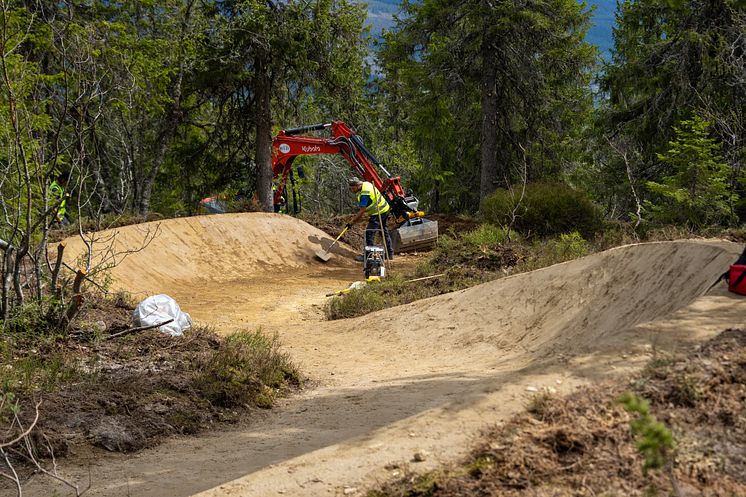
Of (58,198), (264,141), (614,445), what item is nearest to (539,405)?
(614,445)

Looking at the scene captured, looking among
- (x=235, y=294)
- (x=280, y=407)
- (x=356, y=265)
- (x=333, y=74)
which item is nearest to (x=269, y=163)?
(x=333, y=74)

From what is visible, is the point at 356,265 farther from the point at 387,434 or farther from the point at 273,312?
the point at 387,434

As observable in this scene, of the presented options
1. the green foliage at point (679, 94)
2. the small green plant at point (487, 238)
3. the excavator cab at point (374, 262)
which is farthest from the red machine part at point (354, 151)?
the green foliage at point (679, 94)

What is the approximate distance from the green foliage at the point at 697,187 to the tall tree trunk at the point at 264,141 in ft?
43.3

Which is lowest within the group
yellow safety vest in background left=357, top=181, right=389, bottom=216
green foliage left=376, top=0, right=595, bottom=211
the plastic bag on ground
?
the plastic bag on ground

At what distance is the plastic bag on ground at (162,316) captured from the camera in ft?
30.7

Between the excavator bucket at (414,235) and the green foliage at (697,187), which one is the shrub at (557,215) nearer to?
the excavator bucket at (414,235)

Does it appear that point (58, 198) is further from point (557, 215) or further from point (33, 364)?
point (557, 215)

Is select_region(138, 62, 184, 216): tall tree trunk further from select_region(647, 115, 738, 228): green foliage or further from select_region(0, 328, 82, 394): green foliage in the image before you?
select_region(0, 328, 82, 394): green foliage

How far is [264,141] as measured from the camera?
24547 millimetres

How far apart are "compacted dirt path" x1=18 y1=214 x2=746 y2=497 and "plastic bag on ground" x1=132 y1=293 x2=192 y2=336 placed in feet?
5.27

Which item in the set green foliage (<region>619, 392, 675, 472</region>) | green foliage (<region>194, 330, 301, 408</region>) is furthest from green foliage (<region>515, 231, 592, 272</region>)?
green foliage (<region>619, 392, 675, 472</region>)

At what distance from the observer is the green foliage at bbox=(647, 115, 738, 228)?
14438 mm

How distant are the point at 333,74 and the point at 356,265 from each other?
6898 millimetres
